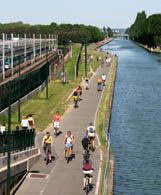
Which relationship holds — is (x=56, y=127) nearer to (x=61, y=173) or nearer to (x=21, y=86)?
(x=61, y=173)

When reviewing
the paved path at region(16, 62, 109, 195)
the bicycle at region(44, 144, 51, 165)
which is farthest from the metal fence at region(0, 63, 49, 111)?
the bicycle at region(44, 144, 51, 165)

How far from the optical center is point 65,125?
132ft

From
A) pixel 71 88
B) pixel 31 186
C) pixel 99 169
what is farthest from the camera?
pixel 71 88

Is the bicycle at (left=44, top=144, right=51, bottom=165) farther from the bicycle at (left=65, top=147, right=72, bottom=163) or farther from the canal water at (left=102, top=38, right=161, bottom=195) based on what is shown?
the canal water at (left=102, top=38, right=161, bottom=195)

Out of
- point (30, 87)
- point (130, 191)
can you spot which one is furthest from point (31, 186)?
point (30, 87)

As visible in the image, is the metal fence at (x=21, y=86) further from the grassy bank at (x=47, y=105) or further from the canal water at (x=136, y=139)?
the canal water at (x=136, y=139)

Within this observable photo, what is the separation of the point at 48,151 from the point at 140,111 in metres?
27.2

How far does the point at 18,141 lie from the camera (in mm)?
28125

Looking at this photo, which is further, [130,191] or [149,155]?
[149,155]

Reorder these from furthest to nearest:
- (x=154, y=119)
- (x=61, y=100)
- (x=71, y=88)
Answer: (x=71, y=88) < (x=61, y=100) < (x=154, y=119)

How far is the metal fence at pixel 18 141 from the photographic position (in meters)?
26.1

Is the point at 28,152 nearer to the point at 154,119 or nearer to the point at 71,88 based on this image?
the point at 154,119

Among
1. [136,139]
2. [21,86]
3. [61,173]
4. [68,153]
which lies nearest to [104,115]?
[136,139]

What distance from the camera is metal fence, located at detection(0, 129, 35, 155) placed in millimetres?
26116
